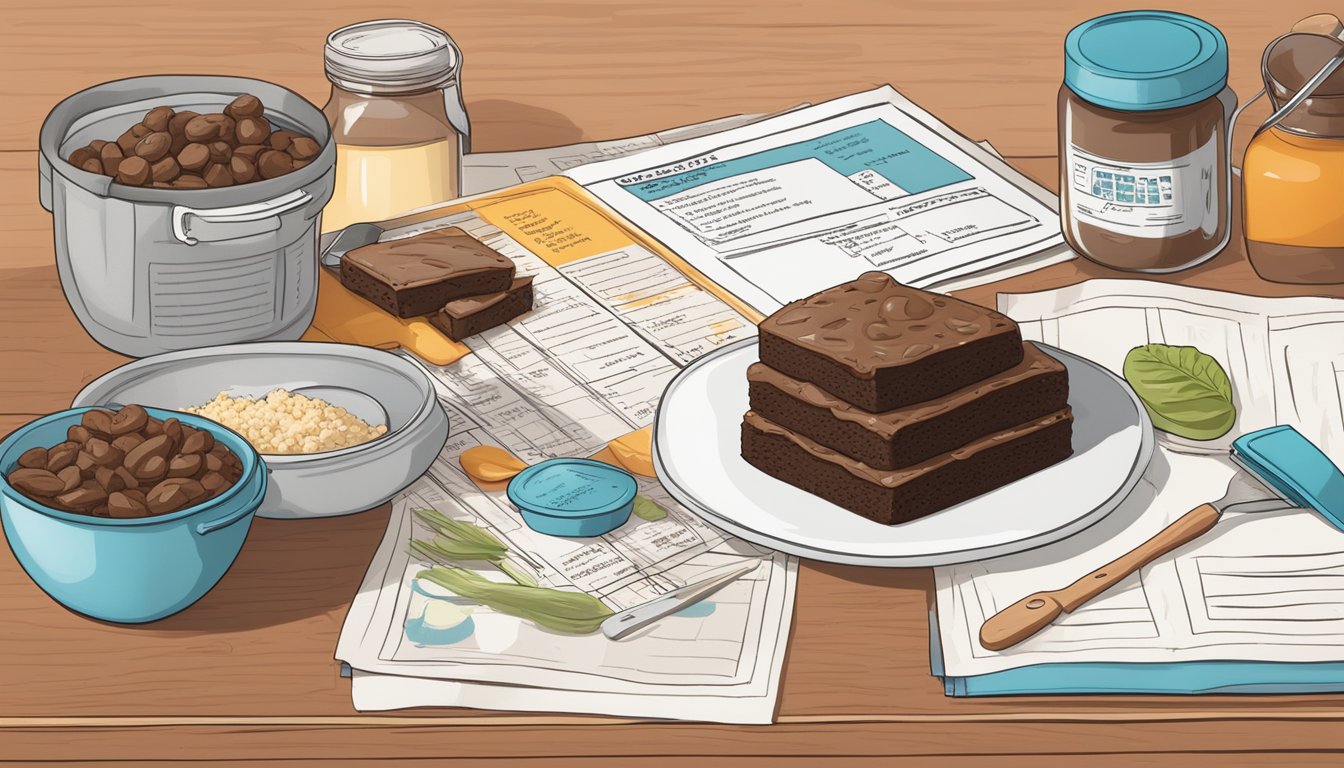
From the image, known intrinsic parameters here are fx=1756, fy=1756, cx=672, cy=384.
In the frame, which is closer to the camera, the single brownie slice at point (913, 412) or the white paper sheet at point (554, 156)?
the single brownie slice at point (913, 412)

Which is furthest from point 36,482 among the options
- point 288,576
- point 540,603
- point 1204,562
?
point 1204,562

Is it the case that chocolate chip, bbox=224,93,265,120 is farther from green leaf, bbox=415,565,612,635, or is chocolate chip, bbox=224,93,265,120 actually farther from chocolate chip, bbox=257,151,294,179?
green leaf, bbox=415,565,612,635

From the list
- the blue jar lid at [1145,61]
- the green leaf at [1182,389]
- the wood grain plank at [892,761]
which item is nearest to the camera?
the wood grain plank at [892,761]

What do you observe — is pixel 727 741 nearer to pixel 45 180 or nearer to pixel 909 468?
pixel 909 468

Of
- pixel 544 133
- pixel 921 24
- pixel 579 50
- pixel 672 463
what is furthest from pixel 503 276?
pixel 921 24

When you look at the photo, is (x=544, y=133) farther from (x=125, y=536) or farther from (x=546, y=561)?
Result: (x=125, y=536)

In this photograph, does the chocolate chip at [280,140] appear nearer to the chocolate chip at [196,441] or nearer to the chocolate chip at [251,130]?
the chocolate chip at [251,130]

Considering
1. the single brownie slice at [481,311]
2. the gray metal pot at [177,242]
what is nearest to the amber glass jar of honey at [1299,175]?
the single brownie slice at [481,311]
